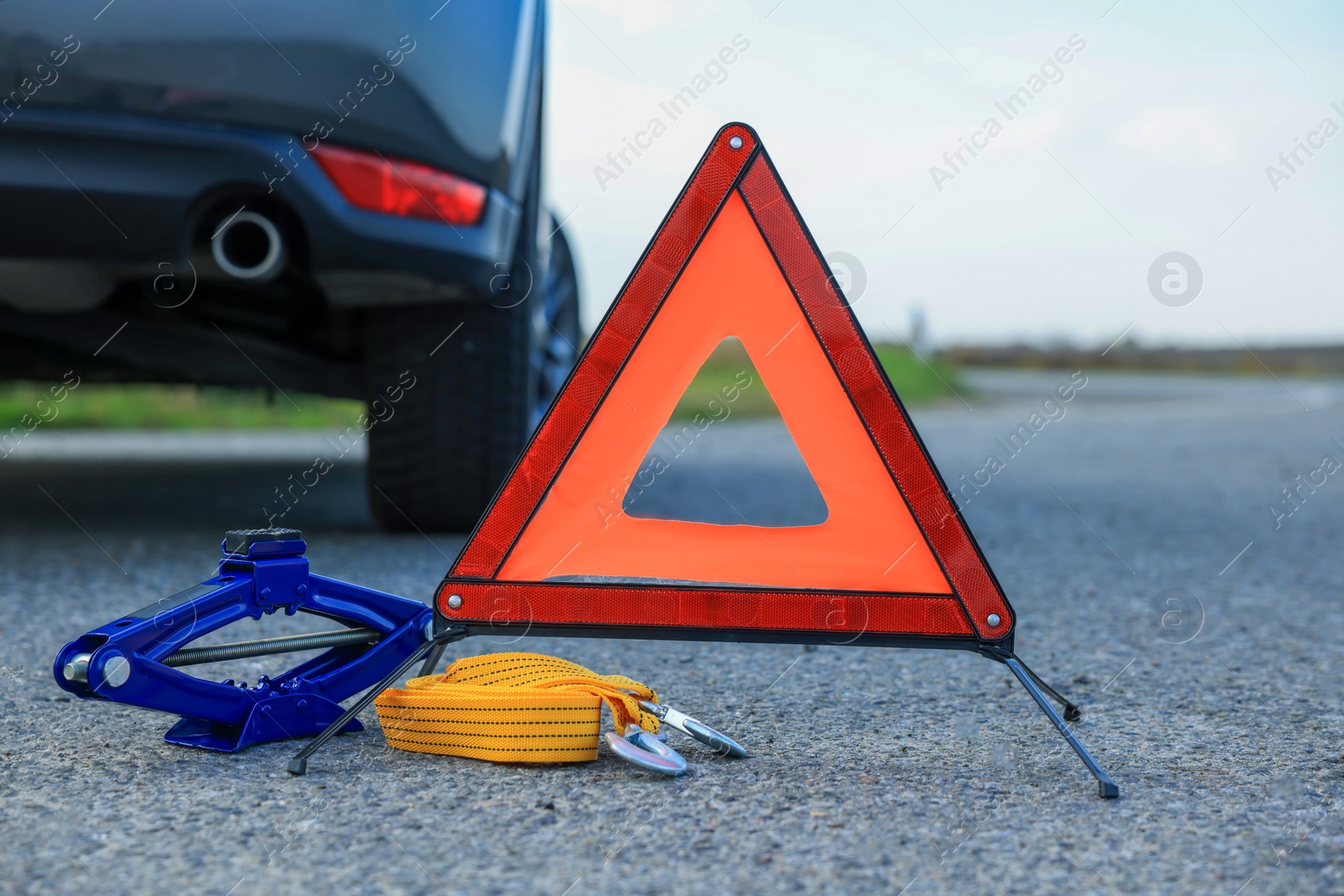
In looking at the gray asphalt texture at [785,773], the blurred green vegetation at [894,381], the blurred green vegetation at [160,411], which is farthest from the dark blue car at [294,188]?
the blurred green vegetation at [160,411]

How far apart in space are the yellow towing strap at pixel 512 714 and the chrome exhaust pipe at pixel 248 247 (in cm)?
116

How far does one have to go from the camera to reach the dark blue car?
7.98 feet

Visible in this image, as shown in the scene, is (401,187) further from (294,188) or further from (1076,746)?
(1076,746)

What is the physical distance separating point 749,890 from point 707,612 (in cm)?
51

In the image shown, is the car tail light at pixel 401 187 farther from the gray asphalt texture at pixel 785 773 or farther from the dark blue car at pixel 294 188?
the gray asphalt texture at pixel 785 773

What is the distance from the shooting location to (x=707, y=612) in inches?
65.8

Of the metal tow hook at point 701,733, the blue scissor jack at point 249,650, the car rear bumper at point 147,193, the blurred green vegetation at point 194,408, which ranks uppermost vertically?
the blurred green vegetation at point 194,408

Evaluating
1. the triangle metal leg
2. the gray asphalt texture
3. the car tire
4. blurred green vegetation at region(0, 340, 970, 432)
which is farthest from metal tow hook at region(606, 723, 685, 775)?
blurred green vegetation at region(0, 340, 970, 432)

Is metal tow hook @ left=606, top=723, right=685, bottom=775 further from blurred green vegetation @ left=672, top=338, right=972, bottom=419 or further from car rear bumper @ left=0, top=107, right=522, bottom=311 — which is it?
blurred green vegetation @ left=672, top=338, right=972, bottom=419

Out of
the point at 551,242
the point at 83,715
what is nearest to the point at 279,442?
the point at 551,242

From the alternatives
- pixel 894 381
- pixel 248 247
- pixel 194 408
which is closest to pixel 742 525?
pixel 248 247

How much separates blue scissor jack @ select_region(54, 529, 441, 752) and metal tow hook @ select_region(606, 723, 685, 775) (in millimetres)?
315

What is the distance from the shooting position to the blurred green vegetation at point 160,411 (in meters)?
9.98

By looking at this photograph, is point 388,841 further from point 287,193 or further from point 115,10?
point 115,10
